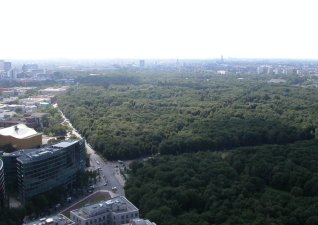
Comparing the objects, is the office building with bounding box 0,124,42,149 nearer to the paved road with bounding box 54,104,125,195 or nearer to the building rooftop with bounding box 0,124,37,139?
the building rooftop with bounding box 0,124,37,139

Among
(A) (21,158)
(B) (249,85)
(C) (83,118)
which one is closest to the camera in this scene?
(A) (21,158)

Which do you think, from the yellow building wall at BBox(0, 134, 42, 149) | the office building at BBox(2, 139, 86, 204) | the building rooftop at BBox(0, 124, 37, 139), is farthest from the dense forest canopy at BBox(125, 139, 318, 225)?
the building rooftop at BBox(0, 124, 37, 139)

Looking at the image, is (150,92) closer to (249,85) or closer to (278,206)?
(249,85)

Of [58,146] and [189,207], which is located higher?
[58,146]

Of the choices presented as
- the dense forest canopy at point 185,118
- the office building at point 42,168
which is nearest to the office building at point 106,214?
the office building at point 42,168

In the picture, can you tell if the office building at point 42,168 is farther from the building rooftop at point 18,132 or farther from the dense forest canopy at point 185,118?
the building rooftop at point 18,132

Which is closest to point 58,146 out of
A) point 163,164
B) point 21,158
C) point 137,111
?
point 21,158
